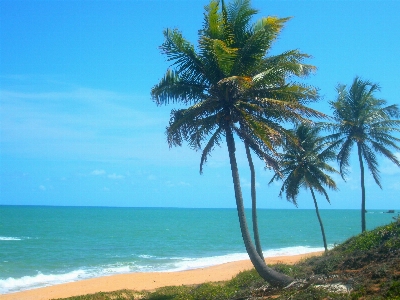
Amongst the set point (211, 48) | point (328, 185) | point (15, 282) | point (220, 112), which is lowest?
point (15, 282)

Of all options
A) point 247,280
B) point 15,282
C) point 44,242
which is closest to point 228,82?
point 247,280

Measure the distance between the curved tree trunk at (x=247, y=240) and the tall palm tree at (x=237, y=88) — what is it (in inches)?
1.1

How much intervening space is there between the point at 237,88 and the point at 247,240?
426 cm

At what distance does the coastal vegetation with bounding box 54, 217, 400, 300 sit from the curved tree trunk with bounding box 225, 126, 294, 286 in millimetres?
281

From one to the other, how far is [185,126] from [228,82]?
207cm

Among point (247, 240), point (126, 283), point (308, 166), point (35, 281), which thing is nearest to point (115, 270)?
point (35, 281)

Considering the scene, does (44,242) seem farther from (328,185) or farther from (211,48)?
(211,48)

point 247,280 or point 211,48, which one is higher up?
point 211,48

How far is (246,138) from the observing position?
13398mm

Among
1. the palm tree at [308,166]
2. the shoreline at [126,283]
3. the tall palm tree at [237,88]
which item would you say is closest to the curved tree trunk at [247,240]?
the tall palm tree at [237,88]

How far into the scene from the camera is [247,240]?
1252 centimetres

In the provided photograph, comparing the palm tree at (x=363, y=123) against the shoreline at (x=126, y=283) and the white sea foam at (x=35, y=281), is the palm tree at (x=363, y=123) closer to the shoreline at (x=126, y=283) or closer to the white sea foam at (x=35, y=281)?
the shoreline at (x=126, y=283)

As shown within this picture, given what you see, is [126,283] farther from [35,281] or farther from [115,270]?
[115,270]

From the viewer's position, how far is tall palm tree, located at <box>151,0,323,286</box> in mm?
12883
